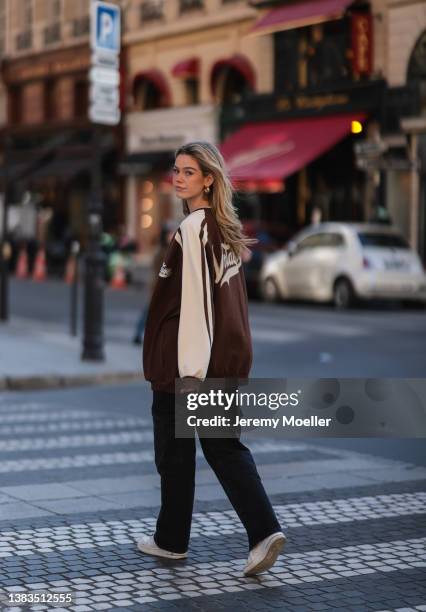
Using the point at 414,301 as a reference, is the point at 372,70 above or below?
above

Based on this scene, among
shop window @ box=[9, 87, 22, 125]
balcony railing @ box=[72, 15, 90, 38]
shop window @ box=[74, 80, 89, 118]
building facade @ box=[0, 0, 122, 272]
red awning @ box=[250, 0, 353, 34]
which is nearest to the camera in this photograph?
red awning @ box=[250, 0, 353, 34]

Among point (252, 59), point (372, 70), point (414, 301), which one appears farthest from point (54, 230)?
point (414, 301)

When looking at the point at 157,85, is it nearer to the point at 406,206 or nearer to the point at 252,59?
the point at 252,59

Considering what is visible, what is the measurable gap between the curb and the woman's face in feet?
25.0

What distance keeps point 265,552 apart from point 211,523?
118 centimetres

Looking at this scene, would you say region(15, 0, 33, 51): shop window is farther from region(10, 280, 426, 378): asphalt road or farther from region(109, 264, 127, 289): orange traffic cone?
region(10, 280, 426, 378): asphalt road

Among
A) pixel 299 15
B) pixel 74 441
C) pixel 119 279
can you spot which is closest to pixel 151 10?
pixel 299 15

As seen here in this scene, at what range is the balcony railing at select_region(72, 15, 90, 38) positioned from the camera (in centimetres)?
4206

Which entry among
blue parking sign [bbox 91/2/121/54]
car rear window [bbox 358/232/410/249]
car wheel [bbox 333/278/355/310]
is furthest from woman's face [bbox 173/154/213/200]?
car rear window [bbox 358/232/410/249]

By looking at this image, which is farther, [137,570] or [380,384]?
[380,384]

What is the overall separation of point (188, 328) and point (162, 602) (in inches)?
43.2

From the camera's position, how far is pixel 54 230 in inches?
1754

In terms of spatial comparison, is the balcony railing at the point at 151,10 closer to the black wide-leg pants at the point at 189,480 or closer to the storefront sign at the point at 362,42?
the storefront sign at the point at 362,42

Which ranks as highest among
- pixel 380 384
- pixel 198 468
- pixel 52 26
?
pixel 52 26
